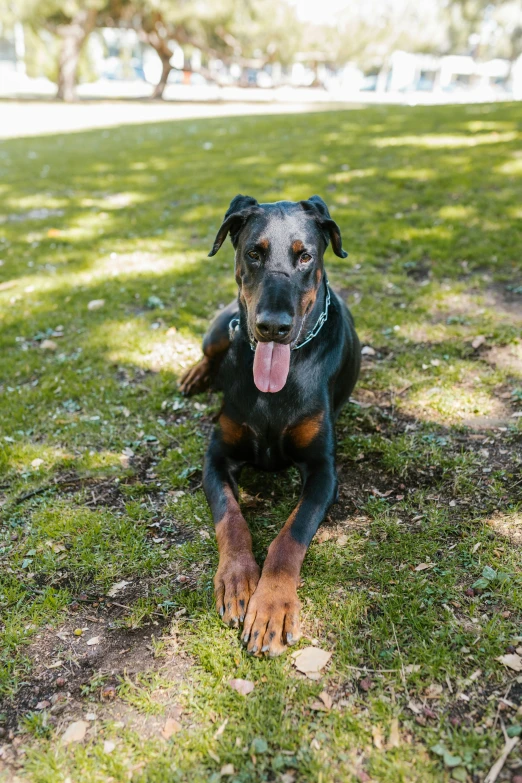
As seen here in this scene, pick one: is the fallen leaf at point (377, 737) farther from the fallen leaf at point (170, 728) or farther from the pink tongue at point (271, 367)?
the pink tongue at point (271, 367)

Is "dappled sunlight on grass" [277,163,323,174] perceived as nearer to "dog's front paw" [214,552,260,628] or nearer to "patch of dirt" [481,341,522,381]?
"patch of dirt" [481,341,522,381]

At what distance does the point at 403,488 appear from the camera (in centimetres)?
362

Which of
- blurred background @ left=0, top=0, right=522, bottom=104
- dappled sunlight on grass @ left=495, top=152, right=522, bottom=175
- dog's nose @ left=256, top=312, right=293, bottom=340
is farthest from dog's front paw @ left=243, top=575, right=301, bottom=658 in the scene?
blurred background @ left=0, top=0, right=522, bottom=104

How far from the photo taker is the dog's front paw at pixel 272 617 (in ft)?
8.39

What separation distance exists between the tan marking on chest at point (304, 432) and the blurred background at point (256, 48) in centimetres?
2953

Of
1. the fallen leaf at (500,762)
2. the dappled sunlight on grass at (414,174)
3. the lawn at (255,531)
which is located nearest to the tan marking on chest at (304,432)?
the lawn at (255,531)

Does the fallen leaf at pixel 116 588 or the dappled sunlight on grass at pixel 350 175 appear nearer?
the fallen leaf at pixel 116 588

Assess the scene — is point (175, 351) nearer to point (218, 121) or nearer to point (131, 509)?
point (131, 509)

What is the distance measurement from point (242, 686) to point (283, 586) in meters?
0.45

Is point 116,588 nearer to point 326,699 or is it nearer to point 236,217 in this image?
point 326,699

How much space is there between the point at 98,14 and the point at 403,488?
3650cm

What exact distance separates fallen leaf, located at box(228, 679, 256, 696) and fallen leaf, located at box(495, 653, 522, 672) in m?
1.02

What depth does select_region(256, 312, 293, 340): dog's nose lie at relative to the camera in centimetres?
295

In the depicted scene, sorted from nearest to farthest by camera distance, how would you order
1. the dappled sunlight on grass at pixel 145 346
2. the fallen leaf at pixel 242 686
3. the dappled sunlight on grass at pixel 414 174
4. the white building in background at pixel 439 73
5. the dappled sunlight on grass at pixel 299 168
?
the fallen leaf at pixel 242 686
the dappled sunlight on grass at pixel 145 346
the dappled sunlight on grass at pixel 414 174
the dappled sunlight on grass at pixel 299 168
the white building in background at pixel 439 73
